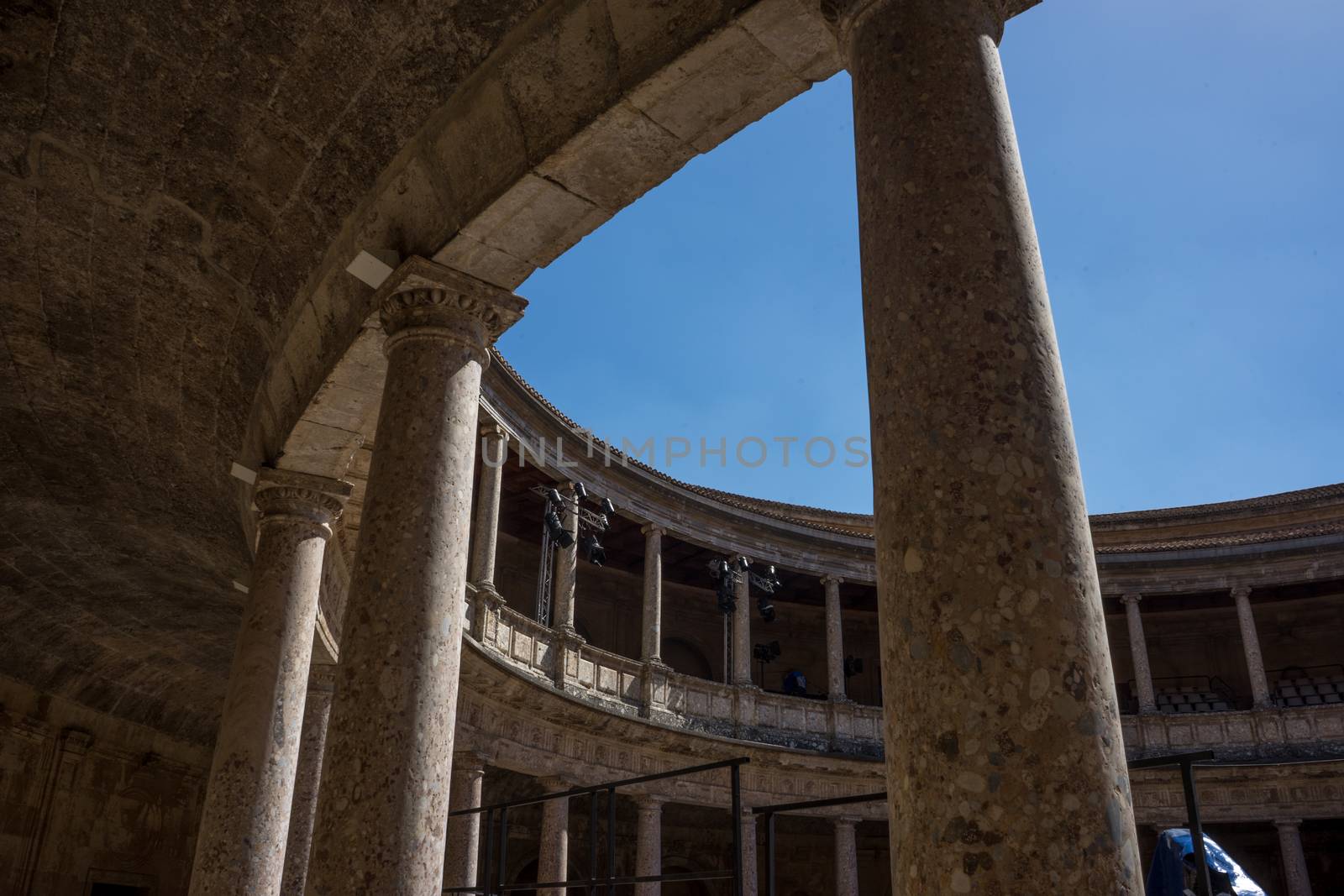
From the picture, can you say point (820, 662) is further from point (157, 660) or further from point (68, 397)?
point (68, 397)

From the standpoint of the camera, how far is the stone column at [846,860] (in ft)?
59.6

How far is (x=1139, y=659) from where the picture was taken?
2098 cm

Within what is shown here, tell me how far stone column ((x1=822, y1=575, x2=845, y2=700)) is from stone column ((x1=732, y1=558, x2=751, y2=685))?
70.5 inches

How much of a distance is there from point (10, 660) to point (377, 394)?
11.4 m

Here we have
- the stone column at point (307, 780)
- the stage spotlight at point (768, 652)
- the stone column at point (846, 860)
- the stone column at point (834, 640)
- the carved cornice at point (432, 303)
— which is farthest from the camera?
the stage spotlight at point (768, 652)

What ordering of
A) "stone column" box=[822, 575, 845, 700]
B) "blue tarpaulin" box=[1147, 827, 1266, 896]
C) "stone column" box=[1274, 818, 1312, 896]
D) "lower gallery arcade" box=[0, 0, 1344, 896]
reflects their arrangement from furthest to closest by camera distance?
"stone column" box=[822, 575, 845, 700] < "stone column" box=[1274, 818, 1312, 896] < "blue tarpaulin" box=[1147, 827, 1266, 896] < "lower gallery arcade" box=[0, 0, 1344, 896]

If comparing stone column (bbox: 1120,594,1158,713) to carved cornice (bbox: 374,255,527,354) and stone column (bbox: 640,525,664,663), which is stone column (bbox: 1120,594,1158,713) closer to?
stone column (bbox: 640,525,664,663)

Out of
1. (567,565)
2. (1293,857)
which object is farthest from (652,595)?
(1293,857)

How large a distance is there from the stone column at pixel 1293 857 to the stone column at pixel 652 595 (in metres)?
11.6

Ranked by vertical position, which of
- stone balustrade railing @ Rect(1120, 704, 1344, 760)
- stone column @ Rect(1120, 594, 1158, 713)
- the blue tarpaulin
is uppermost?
stone column @ Rect(1120, 594, 1158, 713)

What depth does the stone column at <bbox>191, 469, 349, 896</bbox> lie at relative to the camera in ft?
21.3

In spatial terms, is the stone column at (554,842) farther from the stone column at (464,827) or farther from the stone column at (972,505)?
the stone column at (972,505)

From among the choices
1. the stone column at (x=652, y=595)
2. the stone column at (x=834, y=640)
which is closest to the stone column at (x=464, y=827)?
the stone column at (x=652, y=595)

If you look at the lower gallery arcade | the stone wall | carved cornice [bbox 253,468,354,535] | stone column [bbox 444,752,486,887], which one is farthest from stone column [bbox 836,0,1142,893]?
the stone wall
